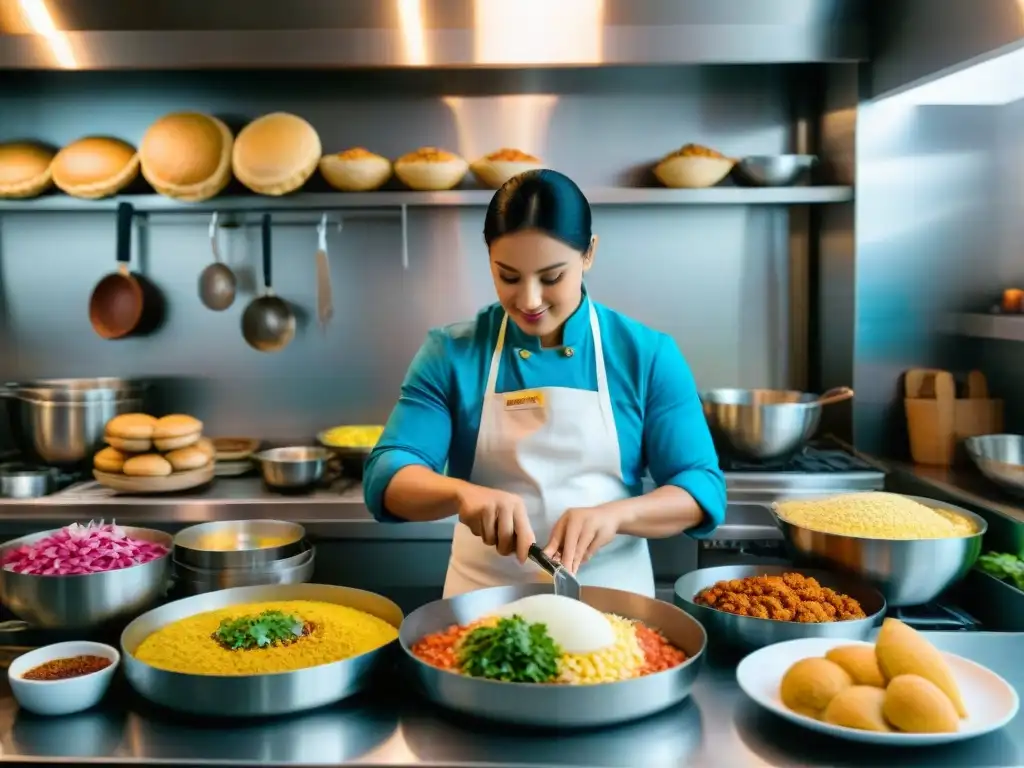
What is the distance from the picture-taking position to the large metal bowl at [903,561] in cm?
189

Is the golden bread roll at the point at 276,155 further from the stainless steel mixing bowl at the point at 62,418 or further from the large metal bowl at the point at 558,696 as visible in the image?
the large metal bowl at the point at 558,696

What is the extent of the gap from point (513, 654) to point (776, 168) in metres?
2.33

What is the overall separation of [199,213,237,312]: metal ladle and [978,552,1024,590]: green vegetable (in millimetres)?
2577

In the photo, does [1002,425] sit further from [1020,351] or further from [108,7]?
[108,7]

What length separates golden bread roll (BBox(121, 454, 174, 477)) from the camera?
305 cm

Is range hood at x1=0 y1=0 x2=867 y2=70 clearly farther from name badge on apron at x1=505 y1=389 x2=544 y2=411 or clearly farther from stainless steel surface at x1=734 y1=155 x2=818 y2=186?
name badge on apron at x1=505 y1=389 x2=544 y2=411

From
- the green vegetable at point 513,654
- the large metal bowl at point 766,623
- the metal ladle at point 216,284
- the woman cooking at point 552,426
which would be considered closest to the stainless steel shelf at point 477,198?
the metal ladle at point 216,284

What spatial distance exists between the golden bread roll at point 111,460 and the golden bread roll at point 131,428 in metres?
0.06

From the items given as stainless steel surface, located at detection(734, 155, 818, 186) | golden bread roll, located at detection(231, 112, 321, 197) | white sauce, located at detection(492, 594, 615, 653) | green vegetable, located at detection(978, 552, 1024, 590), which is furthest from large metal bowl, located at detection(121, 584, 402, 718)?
stainless steel surface, located at detection(734, 155, 818, 186)

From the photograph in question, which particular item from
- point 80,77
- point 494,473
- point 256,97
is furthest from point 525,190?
point 80,77

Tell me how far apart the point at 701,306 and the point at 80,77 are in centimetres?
241

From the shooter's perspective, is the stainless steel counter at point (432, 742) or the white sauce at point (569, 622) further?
the white sauce at point (569, 622)

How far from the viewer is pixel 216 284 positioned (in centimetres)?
358

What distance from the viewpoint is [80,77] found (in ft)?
11.9
